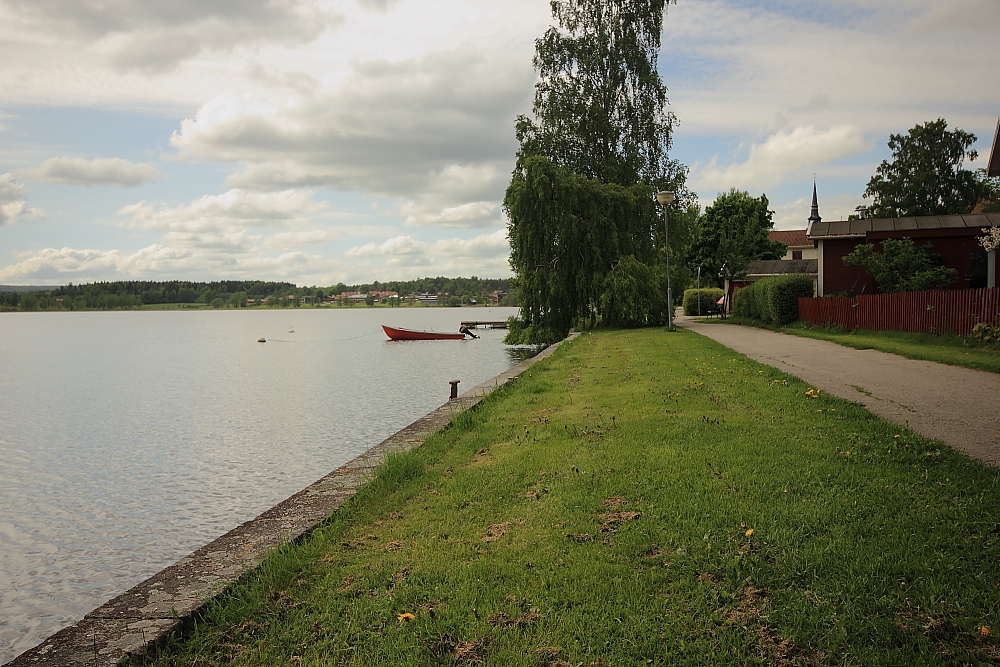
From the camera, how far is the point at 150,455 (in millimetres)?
14070

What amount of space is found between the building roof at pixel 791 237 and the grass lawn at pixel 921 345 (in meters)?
58.3

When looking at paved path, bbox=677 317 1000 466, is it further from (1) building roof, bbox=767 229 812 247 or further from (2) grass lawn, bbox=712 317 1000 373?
(1) building roof, bbox=767 229 812 247

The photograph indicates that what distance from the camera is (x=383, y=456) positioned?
25.3 ft

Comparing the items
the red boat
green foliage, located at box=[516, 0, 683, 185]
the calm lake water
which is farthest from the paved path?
the red boat

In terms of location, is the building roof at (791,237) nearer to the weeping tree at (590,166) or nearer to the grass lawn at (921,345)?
the weeping tree at (590,166)

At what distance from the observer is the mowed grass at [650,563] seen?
10.2 feet

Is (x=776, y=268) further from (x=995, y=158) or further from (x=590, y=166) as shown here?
(x=995, y=158)

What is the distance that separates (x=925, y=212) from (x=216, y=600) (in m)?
61.4

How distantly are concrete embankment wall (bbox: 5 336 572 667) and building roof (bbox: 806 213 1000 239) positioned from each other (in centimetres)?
2542

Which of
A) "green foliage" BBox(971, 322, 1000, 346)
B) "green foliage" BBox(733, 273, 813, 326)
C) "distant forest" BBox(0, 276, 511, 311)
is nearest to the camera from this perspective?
"green foliage" BBox(971, 322, 1000, 346)

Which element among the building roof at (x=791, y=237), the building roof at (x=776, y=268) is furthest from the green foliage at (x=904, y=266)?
the building roof at (x=791, y=237)

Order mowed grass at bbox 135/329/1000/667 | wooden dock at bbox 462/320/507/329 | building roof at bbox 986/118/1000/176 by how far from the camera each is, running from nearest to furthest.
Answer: mowed grass at bbox 135/329/1000/667 → building roof at bbox 986/118/1000/176 → wooden dock at bbox 462/320/507/329

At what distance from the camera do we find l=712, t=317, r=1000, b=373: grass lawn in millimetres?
12807

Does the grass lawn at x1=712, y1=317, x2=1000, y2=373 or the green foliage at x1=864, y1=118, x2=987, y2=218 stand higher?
the green foliage at x1=864, y1=118, x2=987, y2=218
